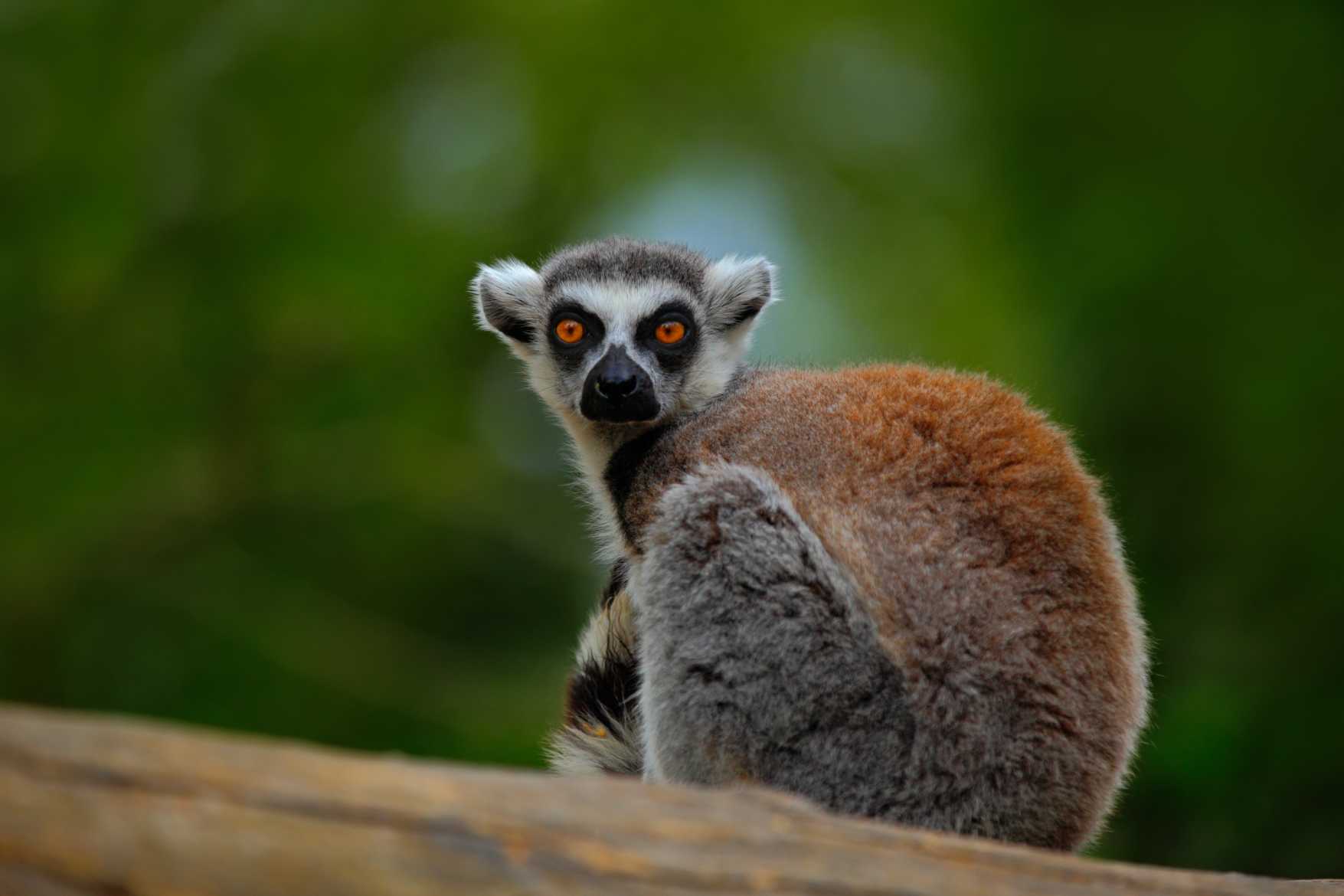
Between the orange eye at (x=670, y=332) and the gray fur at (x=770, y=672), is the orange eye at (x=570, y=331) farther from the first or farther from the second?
the gray fur at (x=770, y=672)

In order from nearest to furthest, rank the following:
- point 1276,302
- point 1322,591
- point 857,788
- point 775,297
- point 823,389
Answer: point 857,788, point 823,389, point 775,297, point 1322,591, point 1276,302

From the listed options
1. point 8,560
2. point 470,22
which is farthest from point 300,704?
point 470,22

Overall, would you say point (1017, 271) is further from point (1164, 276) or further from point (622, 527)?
point (622, 527)

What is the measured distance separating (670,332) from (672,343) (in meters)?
0.04

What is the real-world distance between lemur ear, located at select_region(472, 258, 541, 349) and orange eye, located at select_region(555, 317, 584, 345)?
203 millimetres

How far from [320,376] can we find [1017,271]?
376 cm

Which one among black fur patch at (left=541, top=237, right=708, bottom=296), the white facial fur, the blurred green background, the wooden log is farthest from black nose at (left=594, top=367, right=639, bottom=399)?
the wooden log

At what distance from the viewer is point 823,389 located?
11.8ft

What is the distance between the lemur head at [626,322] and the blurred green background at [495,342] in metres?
0.82

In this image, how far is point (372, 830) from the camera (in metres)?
1.87

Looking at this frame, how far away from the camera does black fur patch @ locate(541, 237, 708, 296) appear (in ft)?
14.4

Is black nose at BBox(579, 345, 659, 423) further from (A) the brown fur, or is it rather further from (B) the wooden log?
(B) the wooden log

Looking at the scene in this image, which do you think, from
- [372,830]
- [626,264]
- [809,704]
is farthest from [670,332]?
[372,830]

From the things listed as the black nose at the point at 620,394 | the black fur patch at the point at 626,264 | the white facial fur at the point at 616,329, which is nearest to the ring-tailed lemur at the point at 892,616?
the black nose at the point at 620,394
